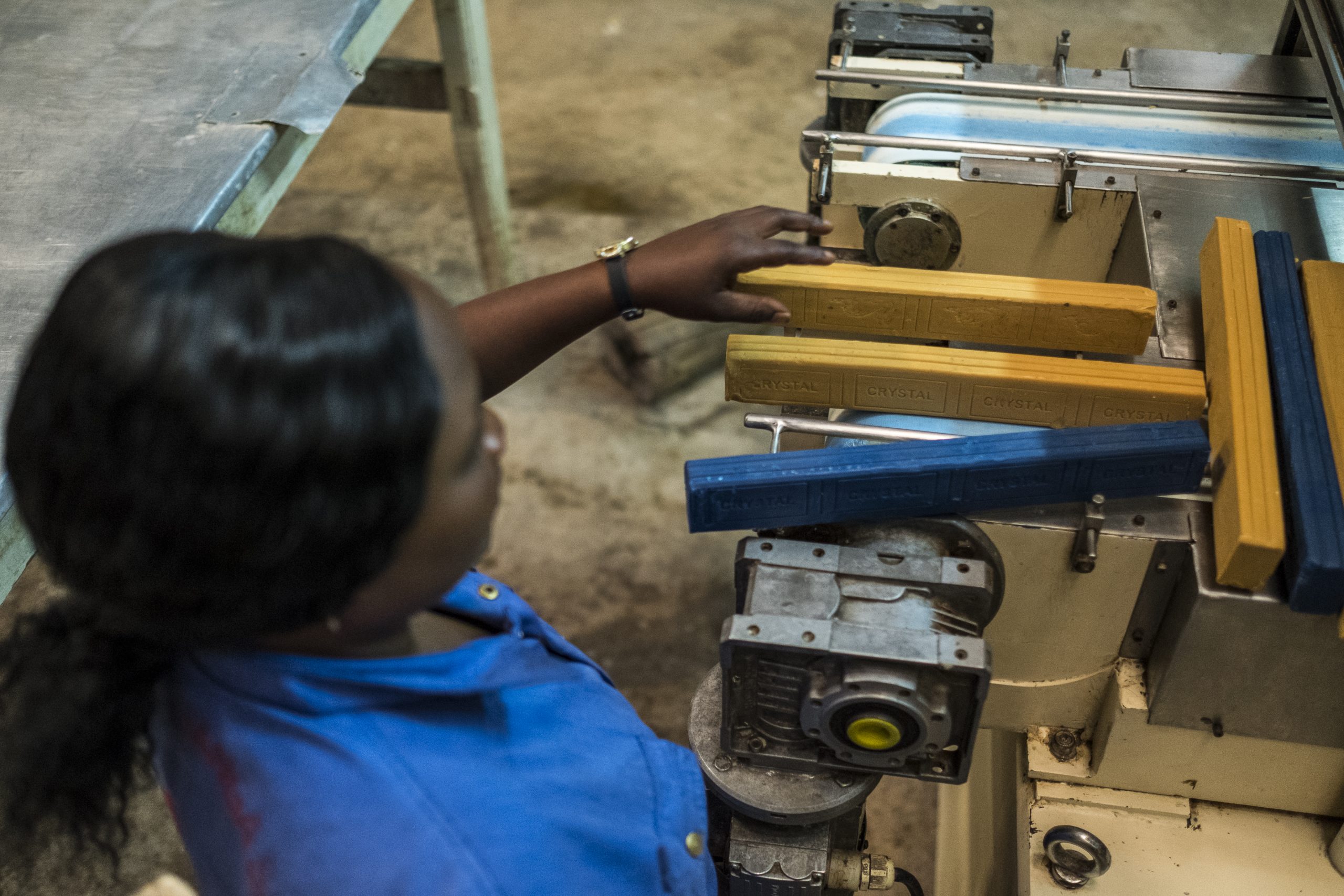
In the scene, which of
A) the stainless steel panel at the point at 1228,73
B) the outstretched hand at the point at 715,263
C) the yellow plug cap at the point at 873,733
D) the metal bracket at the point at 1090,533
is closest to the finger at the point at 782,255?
the outstretched hand at the point at 715,263

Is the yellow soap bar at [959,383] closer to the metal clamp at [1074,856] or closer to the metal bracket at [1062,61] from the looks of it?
the metal clamp at [1074,856]

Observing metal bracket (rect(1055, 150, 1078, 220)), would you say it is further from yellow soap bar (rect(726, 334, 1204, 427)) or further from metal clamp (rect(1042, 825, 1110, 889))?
metal clamp (rect(1042, 825, 1110, 889))

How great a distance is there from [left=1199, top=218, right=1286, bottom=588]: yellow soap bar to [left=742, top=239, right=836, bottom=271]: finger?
1.36 ft

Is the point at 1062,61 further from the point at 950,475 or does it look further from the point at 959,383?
the point at 950,475

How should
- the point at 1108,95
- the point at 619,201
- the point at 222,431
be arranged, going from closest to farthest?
the point at 222,431
the point at 1108,95
the point at 619,201

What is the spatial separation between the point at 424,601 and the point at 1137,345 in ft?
2.87

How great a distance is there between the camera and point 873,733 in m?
0.96

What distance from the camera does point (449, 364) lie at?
580 millimetres

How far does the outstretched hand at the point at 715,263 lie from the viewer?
43.0 inches

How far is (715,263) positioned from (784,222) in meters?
0.12

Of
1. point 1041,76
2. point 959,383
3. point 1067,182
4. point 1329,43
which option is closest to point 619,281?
point 959,383

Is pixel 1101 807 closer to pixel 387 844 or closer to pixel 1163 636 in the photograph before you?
pixel 1163 636

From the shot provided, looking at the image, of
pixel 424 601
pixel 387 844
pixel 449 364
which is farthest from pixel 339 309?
pixel 387 844

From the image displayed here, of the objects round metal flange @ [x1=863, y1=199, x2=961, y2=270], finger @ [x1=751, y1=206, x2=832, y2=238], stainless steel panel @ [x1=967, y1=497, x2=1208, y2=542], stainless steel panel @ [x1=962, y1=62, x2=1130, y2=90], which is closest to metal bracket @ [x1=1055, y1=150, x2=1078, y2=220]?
round metal flange @ [x1=863, y1=199, x2=961, y2=270]
